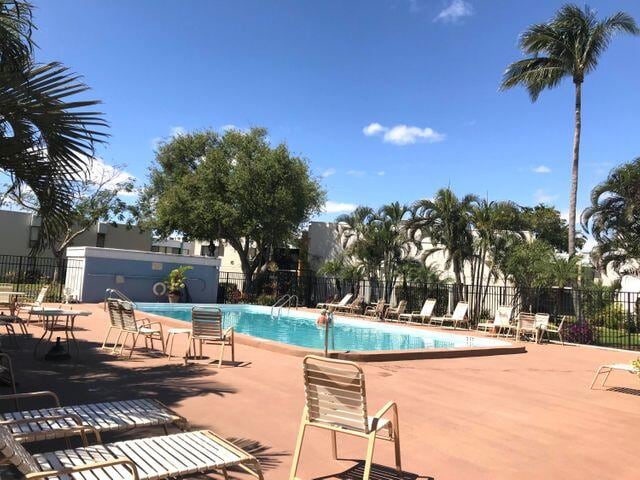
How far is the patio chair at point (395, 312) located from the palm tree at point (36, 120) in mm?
16477

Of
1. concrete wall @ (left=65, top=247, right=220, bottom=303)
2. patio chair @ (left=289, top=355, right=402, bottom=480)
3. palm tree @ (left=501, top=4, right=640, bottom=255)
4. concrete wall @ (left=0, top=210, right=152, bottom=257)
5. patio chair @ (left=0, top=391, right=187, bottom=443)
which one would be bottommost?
patio chair @ (left=0, top=391, right=187, bottom=443)

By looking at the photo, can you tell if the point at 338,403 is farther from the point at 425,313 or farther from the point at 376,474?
the point at 425,313

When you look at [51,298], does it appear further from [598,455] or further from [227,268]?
[227,268]

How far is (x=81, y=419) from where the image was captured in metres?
3.75

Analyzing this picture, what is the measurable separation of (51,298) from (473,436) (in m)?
18.0

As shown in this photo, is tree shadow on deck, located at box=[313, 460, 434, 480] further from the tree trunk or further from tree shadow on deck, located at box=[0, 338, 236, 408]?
the tree trunk

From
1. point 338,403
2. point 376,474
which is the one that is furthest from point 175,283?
point 338,403

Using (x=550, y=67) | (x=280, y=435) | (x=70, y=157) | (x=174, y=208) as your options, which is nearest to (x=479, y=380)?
(x=280, y=435)

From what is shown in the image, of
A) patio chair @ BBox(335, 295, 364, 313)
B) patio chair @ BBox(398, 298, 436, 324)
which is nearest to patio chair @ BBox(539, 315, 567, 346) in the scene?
patio chair @ BBox(398, 298, 436, 324)

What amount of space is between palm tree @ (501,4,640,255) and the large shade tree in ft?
39.6

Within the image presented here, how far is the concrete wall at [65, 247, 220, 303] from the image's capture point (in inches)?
821

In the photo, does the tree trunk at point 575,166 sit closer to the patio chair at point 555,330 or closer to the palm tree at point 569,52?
the palm tree at point 569,52

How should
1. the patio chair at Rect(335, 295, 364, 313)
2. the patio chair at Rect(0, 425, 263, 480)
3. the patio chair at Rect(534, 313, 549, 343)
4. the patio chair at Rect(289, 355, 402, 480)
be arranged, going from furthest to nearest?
the patio chair at Rect(335, 295, 364, 313)
the patio chair at Rect(534, 313, 549, 343)
the patio chair at Rect(289, 355, 402, 480)
the patio chair at Rect(0, 425, 263, 480)

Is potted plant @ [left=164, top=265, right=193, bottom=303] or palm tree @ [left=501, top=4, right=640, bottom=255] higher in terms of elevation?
palm tree @ [left=501, top=4, right=640, bottom=255]
